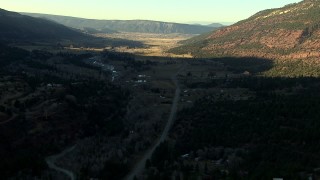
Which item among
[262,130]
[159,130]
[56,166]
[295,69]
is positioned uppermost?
[295,69]

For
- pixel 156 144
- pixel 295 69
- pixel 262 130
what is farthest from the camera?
pixel 295 69

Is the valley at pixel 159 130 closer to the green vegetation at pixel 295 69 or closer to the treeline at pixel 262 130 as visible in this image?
the treeline at pixel 262 130

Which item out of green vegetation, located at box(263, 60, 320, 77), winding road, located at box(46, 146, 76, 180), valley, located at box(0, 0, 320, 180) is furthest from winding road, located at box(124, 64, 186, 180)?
green vegetation, located at box(263, 60, 320, 77)

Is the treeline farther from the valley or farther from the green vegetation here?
the green vegetation

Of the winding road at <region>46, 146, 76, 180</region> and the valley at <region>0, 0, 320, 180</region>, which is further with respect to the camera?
the winding road at <region>46, 146, 76, 180</region>

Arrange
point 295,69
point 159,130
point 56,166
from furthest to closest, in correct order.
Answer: point 295,69 < point 159,130 < point 56,166

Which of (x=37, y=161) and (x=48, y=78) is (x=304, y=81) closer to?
(x=48, y=78)

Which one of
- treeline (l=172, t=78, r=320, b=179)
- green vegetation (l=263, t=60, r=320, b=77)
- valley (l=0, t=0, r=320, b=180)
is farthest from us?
green vegetation (l=263, t=60, r=320, b=77)

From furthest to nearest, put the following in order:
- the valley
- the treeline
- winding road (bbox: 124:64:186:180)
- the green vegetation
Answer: the green vegetation < winding road (bbox: 124:64:186:180) < the valley < the treeline

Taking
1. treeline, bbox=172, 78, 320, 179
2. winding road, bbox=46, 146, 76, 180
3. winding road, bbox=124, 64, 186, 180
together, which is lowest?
winding road, bbox=46, 146, 76, 180

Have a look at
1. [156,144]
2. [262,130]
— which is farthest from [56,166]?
[262,130]

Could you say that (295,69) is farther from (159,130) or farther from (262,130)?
(262,130)
